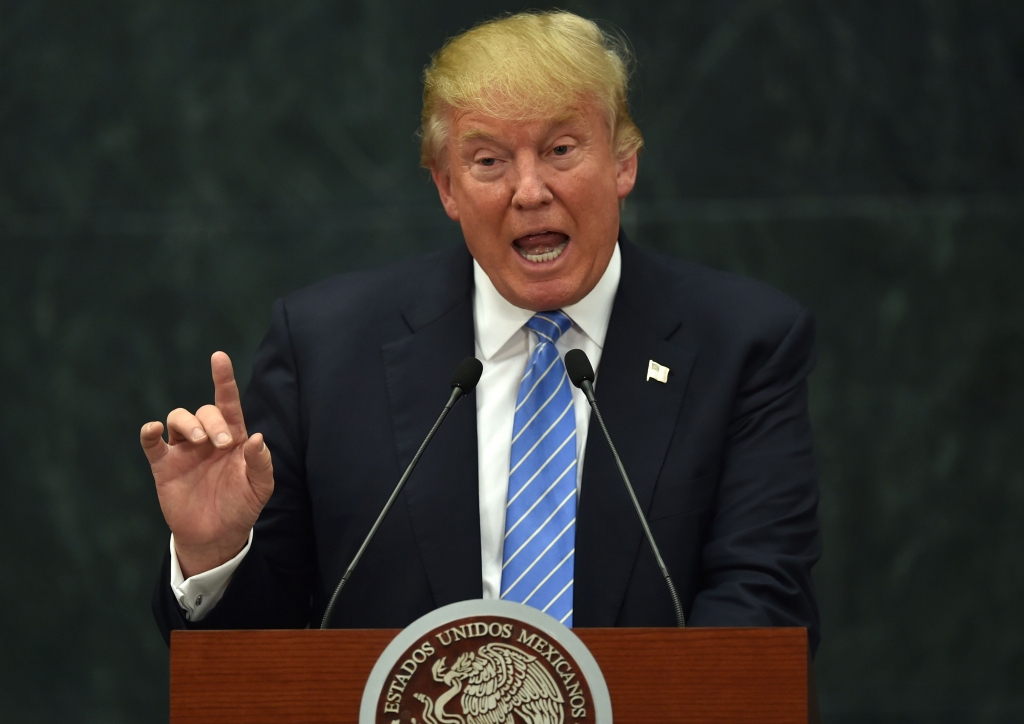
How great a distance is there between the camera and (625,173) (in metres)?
2.33

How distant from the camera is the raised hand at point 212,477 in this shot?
1717 mm

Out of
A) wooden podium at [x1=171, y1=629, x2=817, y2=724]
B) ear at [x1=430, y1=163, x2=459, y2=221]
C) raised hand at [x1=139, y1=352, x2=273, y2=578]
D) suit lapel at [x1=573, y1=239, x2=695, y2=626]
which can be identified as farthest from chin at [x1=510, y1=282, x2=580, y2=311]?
wooden podium at [x1=171, y1=629, x2=817, y2=724]

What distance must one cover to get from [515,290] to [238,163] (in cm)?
130

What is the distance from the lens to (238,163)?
125 inches

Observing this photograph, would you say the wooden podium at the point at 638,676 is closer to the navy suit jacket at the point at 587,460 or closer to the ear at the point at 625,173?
the navy suit jacket at the point at 587,460

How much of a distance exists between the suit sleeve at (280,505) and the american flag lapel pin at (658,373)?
58 cm

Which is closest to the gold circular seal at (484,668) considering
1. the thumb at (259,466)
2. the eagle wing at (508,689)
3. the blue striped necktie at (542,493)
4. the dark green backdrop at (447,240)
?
the eagle wing at (508,689)

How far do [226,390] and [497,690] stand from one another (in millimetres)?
591

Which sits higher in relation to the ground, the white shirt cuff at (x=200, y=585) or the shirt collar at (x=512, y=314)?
the shirt collar at (x=512, y=314)

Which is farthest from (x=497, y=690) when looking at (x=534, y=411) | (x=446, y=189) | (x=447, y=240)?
(x=447, y=240)

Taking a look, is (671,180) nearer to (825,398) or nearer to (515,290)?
(825,398)

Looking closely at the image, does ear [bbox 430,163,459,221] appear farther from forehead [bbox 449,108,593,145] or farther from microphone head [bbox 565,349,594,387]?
microphone head [bbox 565,349,594,387]

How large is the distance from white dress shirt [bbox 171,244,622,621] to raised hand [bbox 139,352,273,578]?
1.36 feet

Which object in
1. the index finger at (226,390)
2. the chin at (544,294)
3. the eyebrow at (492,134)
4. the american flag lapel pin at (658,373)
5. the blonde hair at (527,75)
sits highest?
the blonde hair at (527,75)
